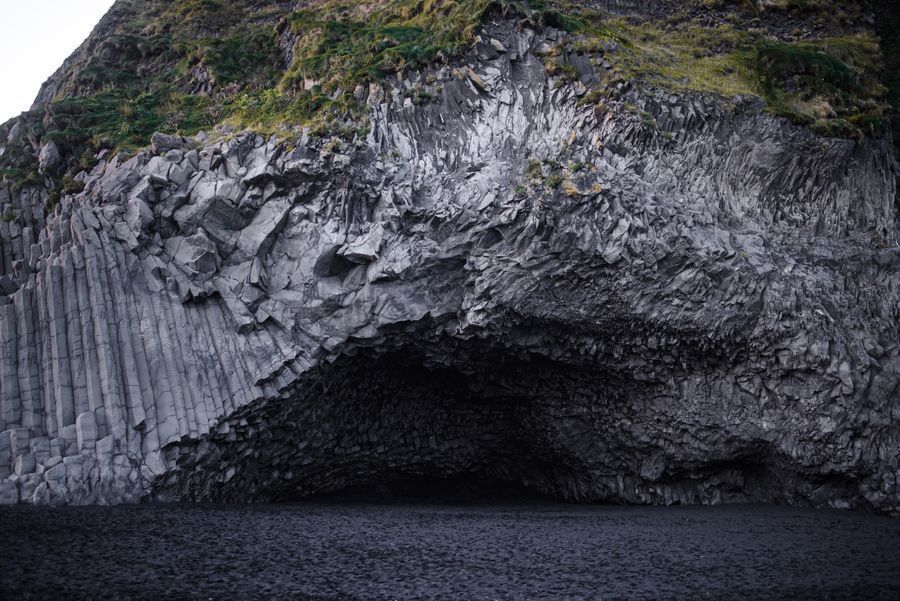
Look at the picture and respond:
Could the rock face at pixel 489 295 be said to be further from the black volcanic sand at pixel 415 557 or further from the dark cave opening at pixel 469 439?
the black volcanic sand at pixel 415 557

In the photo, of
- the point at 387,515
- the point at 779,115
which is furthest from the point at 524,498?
the point at 779,115

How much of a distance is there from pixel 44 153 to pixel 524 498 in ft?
50.4

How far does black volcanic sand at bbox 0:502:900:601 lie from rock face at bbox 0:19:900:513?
9.33 feet

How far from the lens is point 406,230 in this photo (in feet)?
51.3

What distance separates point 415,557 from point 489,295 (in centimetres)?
726

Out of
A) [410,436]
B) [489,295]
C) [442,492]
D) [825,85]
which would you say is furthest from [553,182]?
[442,492]

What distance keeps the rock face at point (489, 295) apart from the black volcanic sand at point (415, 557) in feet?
9.33

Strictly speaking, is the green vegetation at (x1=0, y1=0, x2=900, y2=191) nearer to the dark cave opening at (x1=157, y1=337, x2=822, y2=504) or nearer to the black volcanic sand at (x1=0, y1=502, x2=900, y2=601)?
the dark cave opening at (x1=157, y1=337, x2=822, y2=504)

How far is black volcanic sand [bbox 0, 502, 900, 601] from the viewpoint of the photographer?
745 cm

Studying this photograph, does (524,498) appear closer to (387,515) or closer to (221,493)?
(387,515)

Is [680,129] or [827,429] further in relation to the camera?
[680,129]

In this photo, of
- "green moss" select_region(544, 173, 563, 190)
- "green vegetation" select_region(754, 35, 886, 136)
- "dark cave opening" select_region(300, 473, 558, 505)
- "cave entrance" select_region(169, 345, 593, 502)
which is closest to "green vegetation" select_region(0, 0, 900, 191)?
"green vegetation" select_region(754, 35, 886, 136)

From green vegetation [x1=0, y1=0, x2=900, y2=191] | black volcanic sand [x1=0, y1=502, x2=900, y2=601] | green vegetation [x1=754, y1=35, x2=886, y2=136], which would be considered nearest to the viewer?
black volcanic sand [x1=0, y1=502, x2=900, y2=601]

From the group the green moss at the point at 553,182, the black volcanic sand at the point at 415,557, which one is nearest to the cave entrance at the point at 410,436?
the black volcanic sand at the point at 415,557
